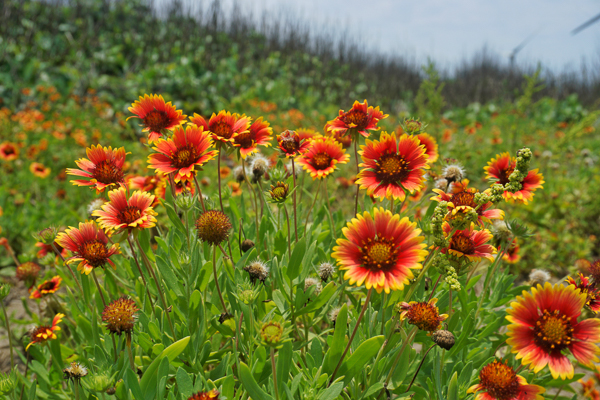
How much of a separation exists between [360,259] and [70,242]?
3.23 feet

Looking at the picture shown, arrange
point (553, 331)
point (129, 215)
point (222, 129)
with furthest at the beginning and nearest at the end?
1. point (222, 129)
2. point (129, 215)
3. point (553, 331)

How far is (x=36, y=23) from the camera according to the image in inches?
345

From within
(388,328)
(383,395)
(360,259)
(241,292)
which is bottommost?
(383,395)

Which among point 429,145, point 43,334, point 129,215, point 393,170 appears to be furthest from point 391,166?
point 43,334

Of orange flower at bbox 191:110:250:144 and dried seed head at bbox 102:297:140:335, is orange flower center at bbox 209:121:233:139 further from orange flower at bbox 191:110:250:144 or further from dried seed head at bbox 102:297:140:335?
dried seed head at bbox 102:297:140:335

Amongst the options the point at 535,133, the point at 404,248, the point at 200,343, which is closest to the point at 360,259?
the point at 404,248

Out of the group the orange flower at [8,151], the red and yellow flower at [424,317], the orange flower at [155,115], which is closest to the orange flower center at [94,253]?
the orange flower at [155,115]

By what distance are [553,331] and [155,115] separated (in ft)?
4.67

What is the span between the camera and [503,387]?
3.07ft

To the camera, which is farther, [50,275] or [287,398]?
[50,275]

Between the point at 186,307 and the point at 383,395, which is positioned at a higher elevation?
the point at 186,307

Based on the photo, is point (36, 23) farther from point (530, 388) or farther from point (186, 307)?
point (530, 388)

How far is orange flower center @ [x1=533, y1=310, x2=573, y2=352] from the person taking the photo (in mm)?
894

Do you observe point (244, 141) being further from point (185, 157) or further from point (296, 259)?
point (296, 259)
